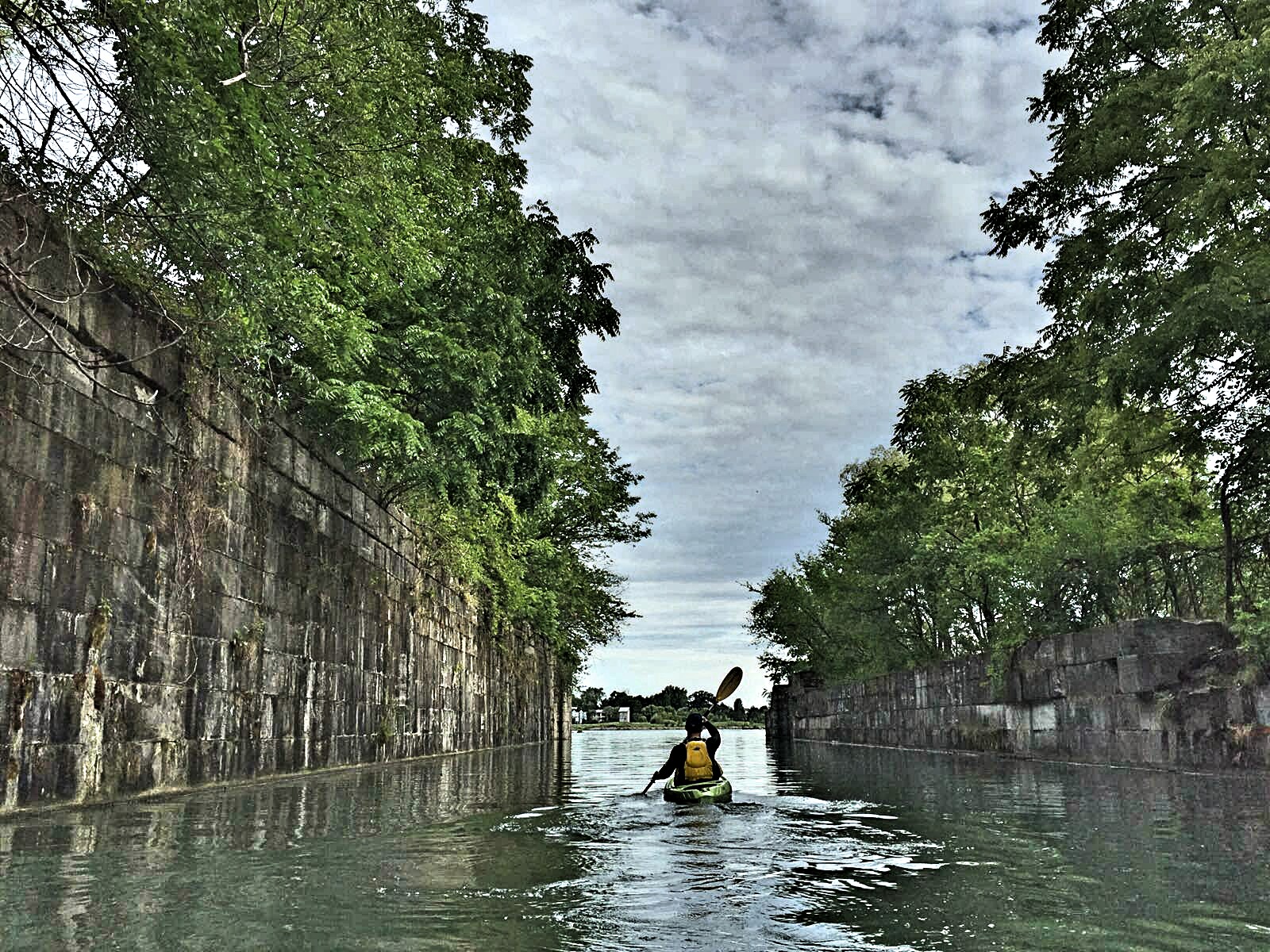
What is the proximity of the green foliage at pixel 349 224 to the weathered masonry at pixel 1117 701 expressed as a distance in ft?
34.1

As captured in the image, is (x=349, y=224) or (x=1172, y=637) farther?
(x=1172, y=637)

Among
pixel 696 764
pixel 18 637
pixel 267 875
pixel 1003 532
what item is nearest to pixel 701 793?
pixel 696 764

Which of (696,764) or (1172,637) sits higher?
(1172,637)

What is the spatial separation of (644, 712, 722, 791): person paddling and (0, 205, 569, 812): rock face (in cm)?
522

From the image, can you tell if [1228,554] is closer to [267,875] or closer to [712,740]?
[712,740]

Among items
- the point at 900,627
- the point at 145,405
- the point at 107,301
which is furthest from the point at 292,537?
the point at 900,627

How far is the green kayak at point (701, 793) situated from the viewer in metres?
11.0

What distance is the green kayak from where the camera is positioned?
1095 centimetres

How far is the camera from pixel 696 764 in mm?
11461

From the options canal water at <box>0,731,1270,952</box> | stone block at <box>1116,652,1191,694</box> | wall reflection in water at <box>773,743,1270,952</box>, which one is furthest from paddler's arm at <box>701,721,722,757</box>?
stone block at <box>1116,652,1191,694</box>

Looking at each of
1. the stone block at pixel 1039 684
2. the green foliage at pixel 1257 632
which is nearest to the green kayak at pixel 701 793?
the green foliage at pixel 1257 632

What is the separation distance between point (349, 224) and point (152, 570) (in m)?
4.89

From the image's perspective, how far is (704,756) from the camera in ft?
38.0

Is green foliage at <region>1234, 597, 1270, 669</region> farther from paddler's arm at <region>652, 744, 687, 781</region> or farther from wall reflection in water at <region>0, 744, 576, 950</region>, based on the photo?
wall reflection in water at <region>0, 744, 576, 950</region>
